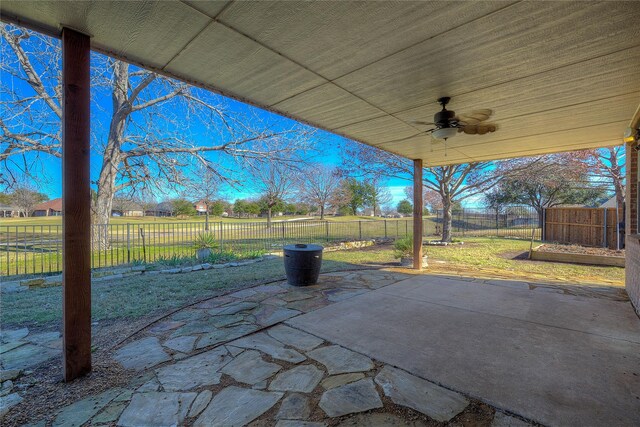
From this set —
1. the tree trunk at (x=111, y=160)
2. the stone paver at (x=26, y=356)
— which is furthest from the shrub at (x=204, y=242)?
the stone paver at (x=26, y=356)

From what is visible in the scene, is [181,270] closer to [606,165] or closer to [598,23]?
[598,23]

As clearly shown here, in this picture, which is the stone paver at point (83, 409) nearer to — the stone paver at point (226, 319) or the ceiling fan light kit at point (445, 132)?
the stone paver at point (226, 319)

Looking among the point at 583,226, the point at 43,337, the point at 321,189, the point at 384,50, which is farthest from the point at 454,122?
the point at 321,189

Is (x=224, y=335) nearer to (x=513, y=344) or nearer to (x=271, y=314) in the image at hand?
(x=271, y=314)

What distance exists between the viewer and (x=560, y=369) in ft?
7.36

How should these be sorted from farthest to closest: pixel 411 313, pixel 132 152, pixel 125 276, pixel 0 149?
pixel 132 152 → pixel 0 149 → pixel 125 276 → pixel 411 313

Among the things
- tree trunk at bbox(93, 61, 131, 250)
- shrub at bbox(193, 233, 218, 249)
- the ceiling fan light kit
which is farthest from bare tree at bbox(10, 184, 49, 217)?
the ceiling fan light kit

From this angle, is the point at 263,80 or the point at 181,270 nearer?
the point at 263,80

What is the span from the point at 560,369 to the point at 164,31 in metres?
4.04

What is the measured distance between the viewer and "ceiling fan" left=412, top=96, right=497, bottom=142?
3.49 metres

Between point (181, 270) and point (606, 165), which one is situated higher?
point (606, 165)

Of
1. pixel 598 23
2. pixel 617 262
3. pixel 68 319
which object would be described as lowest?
pixel 617 262

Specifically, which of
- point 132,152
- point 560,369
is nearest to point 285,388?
point 560,369

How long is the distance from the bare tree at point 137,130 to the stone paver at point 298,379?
25.1 ft
